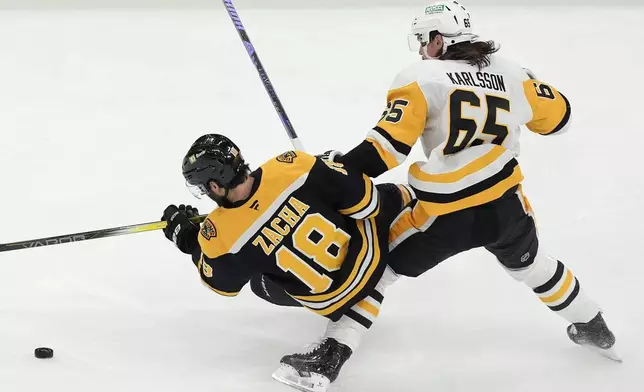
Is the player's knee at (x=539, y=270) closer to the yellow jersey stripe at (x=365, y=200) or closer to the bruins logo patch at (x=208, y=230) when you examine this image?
the yellow jersey stripe at (x=365, y=200)

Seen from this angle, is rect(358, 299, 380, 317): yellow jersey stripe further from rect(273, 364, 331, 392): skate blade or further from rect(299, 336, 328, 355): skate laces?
rect(273, 364, 331, 392): skate blade

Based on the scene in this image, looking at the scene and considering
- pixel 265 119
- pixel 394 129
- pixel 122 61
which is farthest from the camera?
pixel 122 61

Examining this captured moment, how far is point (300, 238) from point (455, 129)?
526mm

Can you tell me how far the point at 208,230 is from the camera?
94.9 inches

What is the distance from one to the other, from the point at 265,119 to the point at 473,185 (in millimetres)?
2155

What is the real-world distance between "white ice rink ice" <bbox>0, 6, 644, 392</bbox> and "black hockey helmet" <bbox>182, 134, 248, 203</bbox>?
63 centimetres

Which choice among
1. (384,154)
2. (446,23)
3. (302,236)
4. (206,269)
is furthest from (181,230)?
(446,23)

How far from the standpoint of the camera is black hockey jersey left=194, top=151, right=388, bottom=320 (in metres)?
2.35

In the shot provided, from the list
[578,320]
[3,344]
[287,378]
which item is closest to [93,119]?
[3,344]

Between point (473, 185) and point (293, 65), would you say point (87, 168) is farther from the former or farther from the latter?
point (473, 185)

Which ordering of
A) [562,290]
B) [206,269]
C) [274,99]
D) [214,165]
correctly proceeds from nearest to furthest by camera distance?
1. [214,165]
2. [206,269]
3. [562,290]
4. [274,99]

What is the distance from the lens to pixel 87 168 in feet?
12.7

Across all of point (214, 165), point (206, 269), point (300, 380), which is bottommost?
point (300, 380)

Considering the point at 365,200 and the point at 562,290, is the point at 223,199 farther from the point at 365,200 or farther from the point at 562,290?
the point at 562,290
